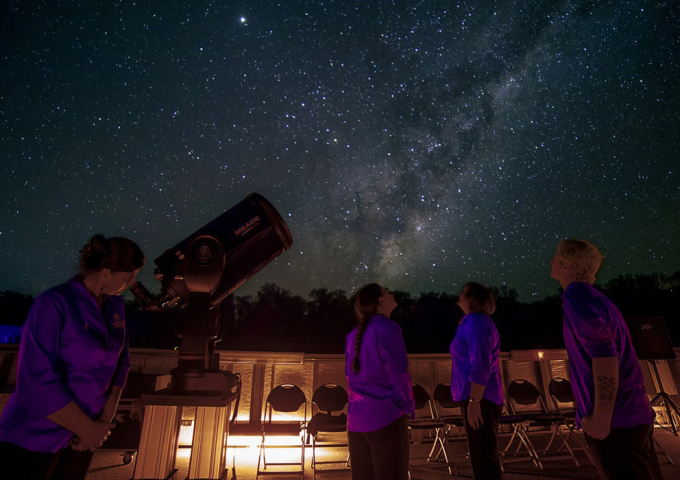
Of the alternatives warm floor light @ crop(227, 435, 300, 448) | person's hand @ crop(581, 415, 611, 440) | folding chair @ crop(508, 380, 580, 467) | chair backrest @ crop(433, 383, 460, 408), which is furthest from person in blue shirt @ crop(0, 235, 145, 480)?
chair backrest @ crop(433, 383, 460, 408)

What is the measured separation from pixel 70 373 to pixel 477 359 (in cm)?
237

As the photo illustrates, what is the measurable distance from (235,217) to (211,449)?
4.58ft

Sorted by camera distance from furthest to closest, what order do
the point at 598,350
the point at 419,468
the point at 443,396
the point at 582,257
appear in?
the point at 443,396 → the point at 419,468 → the point at 582,257 → the point at 598,350

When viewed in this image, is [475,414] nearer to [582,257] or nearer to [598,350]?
[598,350]

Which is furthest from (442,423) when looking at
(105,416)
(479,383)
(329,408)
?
(105,416)

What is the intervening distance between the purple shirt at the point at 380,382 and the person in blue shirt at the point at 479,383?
62 centimetres

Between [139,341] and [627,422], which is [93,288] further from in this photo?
[139,341]

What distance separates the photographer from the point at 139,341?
14469mm

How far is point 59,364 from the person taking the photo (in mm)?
1475

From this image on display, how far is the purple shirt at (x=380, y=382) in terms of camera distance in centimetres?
211

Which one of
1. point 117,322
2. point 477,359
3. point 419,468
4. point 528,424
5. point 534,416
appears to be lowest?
point 419,468

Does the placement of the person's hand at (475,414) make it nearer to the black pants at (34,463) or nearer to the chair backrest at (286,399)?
the black pants at (34,463)

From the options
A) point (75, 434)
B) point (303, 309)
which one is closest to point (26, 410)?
point (75, 434)

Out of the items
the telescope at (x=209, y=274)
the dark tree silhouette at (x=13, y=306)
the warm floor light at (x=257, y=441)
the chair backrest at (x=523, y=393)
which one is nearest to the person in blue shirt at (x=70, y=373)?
the telescope at (x=209, y=274)
